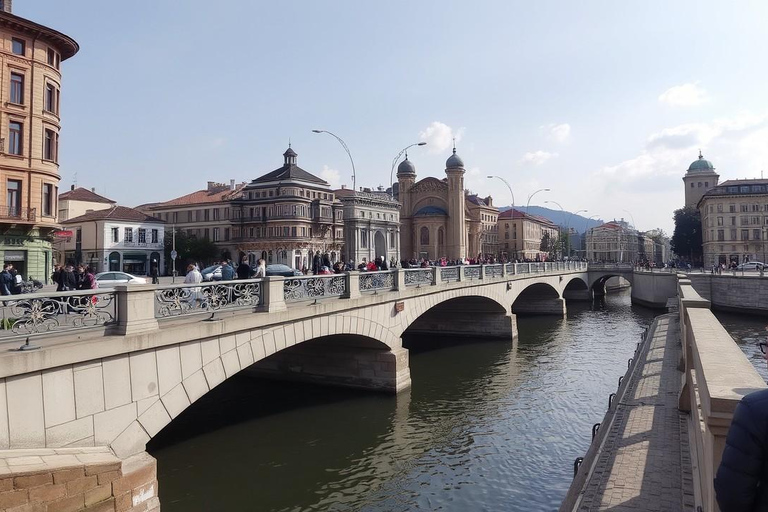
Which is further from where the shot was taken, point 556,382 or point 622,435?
point 556,382

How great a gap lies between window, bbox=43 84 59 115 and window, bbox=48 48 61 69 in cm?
144

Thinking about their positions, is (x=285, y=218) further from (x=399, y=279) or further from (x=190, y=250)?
(x=399, y=279)

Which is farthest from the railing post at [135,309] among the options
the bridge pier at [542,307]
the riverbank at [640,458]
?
the bridge pier at [542,307]

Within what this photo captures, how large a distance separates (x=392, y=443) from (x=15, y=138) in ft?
94.8

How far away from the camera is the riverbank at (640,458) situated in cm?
863

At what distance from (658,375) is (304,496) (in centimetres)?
1158

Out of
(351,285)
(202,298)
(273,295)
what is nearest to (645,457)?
(273,295)

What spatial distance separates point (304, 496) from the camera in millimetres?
12453

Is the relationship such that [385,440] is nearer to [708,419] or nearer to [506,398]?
[506,398]

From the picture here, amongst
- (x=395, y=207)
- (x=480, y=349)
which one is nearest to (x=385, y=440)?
(x=480, y=349)

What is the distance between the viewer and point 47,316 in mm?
9438

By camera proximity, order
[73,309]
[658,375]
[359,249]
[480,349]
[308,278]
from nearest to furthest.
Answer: [73,309]
[308,278]
[658,375]
[480,349]
[359,249]

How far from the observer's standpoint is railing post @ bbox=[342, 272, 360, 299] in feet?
59.0

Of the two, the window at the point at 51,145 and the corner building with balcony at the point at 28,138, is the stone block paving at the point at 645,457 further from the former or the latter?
the window at the point at 51,145
